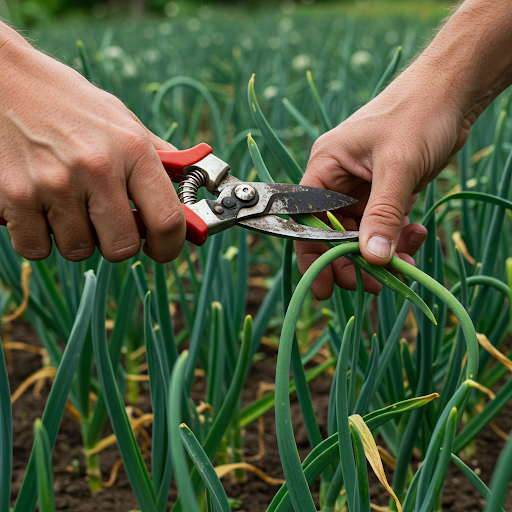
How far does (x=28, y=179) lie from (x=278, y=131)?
1227 mm

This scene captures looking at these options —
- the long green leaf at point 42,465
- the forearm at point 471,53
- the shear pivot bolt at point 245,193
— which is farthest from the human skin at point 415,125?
the long green leaf at point 42,465

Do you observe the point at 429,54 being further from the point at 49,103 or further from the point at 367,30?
the point at 367,30

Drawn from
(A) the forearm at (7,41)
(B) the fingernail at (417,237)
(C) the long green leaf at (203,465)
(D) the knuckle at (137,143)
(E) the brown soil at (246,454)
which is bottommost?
(E) the brown soil at (246,454)

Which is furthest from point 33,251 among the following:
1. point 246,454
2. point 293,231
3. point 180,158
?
point 246,454

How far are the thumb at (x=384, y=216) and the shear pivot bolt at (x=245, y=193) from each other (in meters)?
0.17

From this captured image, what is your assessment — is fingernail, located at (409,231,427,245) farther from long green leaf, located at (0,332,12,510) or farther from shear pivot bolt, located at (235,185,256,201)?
long green leaf, located at (0,332,12,510)

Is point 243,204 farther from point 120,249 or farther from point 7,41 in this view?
point 7,41

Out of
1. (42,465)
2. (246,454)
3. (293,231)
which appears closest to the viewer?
(42,465)

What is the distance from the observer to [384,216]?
0.71 m

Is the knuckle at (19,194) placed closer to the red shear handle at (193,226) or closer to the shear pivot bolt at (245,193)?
the red shear handle at (193,226)

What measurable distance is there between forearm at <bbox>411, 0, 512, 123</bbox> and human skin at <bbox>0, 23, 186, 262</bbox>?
1.56 feet

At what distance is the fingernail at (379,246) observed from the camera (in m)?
0.65

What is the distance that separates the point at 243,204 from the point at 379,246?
226mm

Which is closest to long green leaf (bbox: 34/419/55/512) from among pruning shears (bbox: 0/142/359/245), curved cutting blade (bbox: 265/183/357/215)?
pruning shears (bbox: 0/142/359/245)
